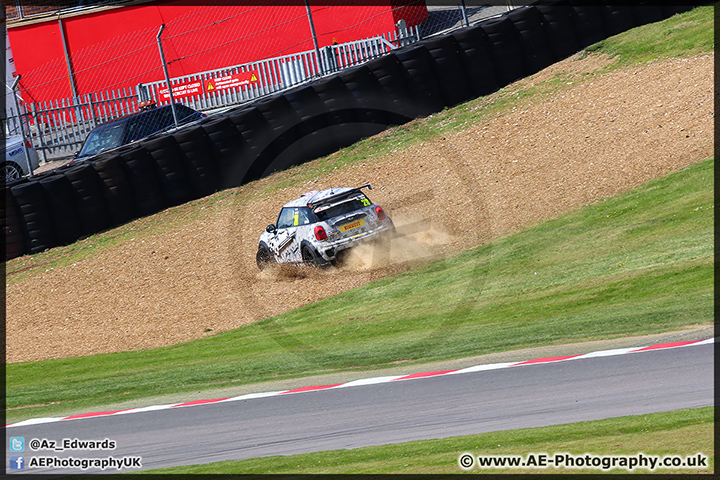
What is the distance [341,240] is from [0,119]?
43.4 ft

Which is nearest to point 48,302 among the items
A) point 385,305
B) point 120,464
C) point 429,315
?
point 385,305

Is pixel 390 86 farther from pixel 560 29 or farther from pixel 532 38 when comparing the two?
pixel 560 29

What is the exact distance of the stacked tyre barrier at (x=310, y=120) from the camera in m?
19.9

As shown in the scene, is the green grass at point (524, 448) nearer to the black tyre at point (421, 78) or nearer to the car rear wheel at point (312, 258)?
the car rear wheel at point (312, 258)

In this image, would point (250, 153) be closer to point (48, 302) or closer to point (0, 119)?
point (48, 302)

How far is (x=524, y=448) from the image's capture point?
6.02 meters

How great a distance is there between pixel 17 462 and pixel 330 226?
742 centimetres

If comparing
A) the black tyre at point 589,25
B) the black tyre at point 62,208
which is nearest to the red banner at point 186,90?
the black tyre at point 62,208

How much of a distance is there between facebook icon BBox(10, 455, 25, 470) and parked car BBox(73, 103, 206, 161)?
14457 millimetres

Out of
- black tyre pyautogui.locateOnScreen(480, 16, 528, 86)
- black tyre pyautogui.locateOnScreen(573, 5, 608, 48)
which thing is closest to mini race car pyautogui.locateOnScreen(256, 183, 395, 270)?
black tyre pyautogui.locateOnScreen(480, 16, 528, 86)

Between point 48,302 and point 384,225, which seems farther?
point 48,302

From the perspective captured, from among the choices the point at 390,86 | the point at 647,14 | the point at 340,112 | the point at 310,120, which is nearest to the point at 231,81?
the point at 310,120

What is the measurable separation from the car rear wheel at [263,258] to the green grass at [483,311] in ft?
7.26

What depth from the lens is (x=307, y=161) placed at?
21.3 m
